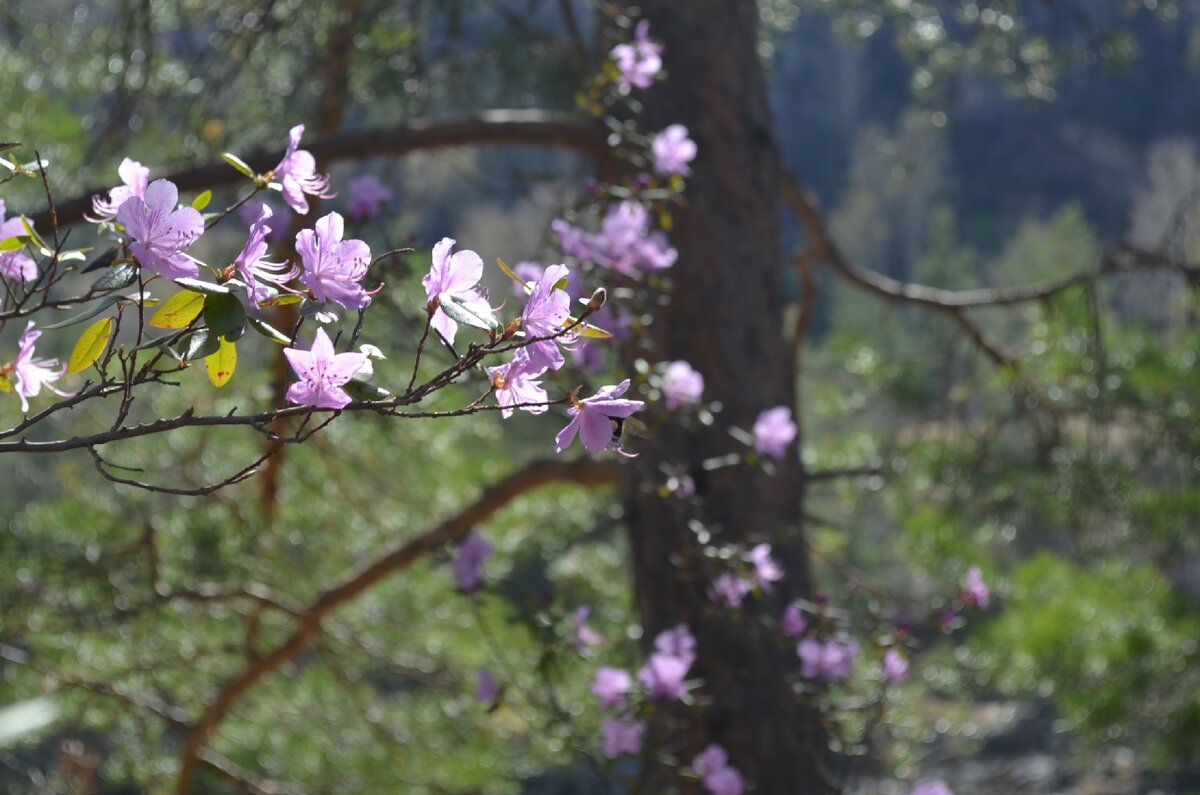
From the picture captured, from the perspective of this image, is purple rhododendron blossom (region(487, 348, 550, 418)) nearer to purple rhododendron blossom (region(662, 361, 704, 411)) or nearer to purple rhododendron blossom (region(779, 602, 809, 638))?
purple rhododendron blossom (region(662, 361, 704, 411))

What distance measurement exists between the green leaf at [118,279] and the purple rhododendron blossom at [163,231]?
0.04 ft

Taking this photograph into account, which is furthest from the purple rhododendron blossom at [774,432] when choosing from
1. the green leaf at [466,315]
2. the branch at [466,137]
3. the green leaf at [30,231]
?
the green leaf at [30,231]

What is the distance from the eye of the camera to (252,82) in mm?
3637

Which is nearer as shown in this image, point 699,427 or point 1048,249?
point 699,427

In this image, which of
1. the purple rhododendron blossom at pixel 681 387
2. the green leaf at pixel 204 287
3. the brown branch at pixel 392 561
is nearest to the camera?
the green leaf at pixel 204 287

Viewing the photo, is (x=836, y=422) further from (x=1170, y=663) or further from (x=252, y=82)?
(x=252, y=82)

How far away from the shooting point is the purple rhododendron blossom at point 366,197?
1.86 m

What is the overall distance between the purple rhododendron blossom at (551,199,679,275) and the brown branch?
0.77 m

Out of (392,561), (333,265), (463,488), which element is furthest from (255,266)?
(463,488)

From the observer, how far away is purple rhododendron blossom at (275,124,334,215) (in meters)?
0.90

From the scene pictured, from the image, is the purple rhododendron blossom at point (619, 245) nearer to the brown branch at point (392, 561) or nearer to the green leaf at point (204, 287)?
the brown branch at point (392, 561)

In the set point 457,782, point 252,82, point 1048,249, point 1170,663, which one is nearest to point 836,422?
point 1170,663

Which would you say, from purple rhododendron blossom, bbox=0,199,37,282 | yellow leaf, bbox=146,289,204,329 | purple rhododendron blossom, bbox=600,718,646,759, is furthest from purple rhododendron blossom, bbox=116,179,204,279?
purple rhododendron blossom, bbox=600,718,646,759

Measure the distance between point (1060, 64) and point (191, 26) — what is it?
7.63 feet
